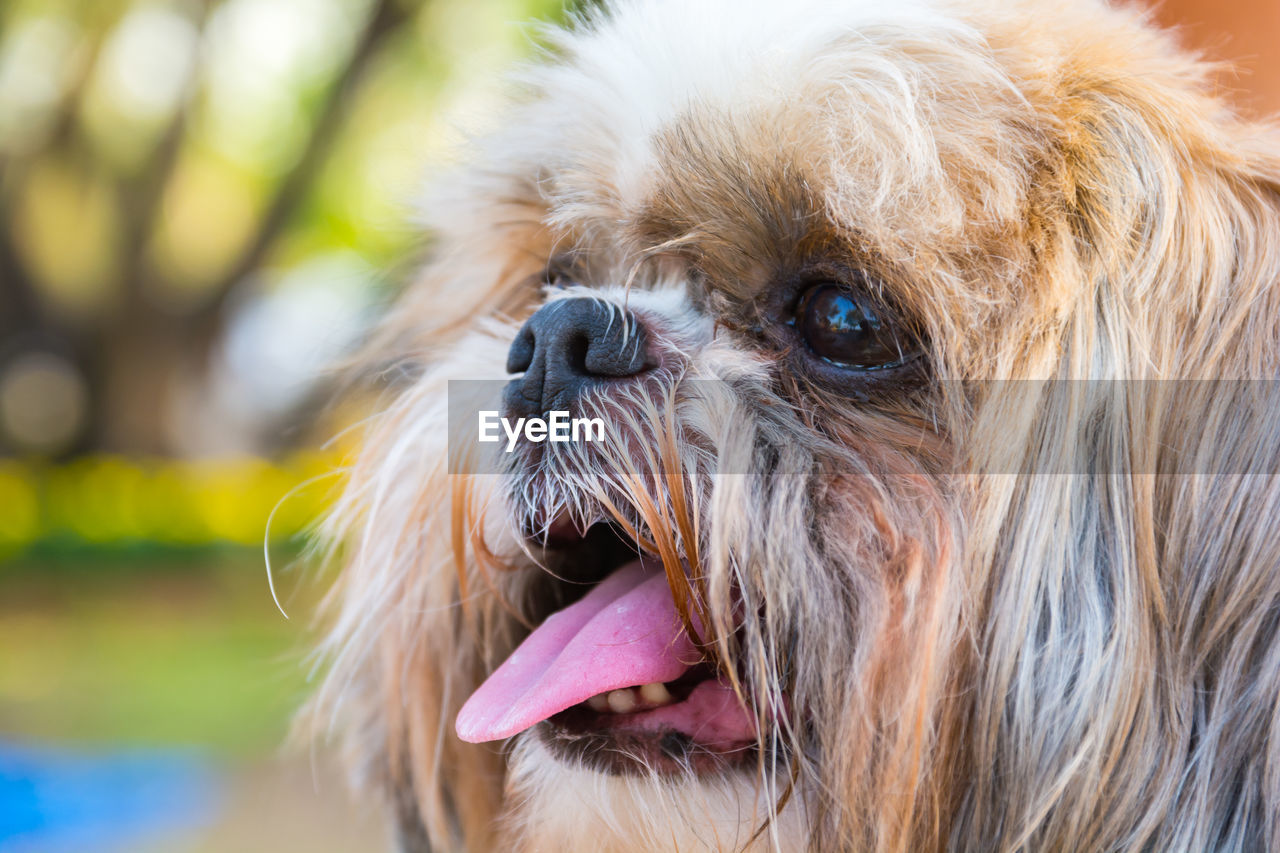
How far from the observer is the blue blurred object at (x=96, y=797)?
5.12 metres

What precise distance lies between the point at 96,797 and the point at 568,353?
517 centimetres

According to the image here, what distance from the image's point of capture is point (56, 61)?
10.5m

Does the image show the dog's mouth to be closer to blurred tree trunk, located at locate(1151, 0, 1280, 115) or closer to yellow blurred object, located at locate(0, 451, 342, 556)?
blurred tree trunk, located at locate(1151, 0, 1280, 115)

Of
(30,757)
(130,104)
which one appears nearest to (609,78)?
(30,757)

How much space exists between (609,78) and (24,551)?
11305mm

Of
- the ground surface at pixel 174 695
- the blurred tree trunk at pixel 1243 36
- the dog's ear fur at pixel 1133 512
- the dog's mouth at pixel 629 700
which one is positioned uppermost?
the blurred tree trunk at pixel 1243 36

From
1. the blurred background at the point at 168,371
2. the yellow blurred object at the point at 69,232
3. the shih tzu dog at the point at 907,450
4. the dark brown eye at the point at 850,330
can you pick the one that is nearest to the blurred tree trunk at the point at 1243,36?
the shih tzu dog at the point at 907,450

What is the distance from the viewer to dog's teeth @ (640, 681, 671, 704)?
148cm

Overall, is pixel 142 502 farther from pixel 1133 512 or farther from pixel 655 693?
pixel 1133 512

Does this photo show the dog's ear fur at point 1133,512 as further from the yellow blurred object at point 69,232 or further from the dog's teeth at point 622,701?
the yellow blurred object at point 69,232

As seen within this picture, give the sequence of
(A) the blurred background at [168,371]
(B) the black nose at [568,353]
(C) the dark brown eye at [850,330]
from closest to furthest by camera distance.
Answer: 1. (C) the dark brown eye at [850,330]
2. (B) the black nose at [568,353]
3. (A) the blurred background at [168,371]

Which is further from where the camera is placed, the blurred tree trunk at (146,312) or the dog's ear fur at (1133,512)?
the blurred tree trunk at (146,312)

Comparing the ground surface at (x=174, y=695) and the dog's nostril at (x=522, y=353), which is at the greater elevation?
the dog's nostril at (x=522, y=353)

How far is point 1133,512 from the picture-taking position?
132 centimetres
